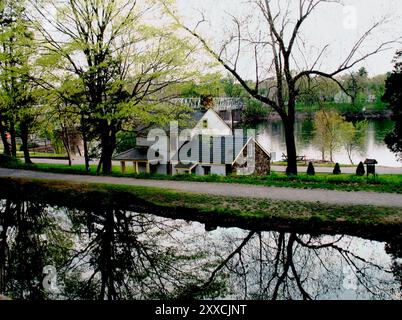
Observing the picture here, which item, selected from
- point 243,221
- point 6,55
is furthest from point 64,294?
point 6,55

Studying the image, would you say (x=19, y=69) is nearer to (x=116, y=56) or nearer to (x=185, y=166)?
(x=116, y=56)

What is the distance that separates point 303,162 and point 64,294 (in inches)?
1240

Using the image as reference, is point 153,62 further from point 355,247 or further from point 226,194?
point 355,247

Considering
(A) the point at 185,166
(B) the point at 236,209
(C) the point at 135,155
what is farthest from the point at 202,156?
(B) the point at 236,209

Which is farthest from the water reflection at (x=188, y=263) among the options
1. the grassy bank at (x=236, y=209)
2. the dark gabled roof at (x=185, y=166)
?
the dark gabled roof at (x=185, y=166)

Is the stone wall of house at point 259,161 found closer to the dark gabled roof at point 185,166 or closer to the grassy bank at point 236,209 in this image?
the dark gabled roof at point 185,166

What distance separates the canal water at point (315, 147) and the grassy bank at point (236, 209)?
24754 millimetres

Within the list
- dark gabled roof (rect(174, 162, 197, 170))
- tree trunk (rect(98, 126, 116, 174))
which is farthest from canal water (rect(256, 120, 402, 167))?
tree trunk (rect(98, 126, 116, 174))

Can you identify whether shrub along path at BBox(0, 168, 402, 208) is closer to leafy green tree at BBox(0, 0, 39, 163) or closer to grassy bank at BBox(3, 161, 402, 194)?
grassy bank at BBox(3, 161, 402, 194)

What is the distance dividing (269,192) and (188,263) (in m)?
5.83

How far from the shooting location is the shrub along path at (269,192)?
12266 millimetres

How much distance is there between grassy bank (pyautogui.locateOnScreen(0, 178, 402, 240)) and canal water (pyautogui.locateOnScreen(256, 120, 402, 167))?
81.2 ft

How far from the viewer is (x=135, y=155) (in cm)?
2605

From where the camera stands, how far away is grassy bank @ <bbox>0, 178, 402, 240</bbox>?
10.4m
